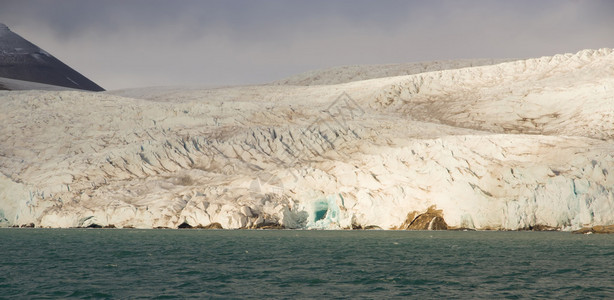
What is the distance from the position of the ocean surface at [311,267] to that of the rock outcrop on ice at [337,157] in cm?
449

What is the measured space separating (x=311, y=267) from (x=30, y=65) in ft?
412

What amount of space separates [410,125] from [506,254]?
2686 centimetres

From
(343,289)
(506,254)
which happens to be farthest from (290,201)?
(343,289)

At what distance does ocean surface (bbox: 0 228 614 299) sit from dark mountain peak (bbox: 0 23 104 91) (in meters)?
105

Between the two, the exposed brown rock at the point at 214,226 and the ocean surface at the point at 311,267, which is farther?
the exposed brown rock at the point at 214,226

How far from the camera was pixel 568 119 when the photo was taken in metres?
48.6

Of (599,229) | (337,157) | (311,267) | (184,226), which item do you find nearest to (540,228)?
(599,229)

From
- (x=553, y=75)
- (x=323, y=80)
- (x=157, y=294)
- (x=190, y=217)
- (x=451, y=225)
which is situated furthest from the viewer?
(x=323, y=80)

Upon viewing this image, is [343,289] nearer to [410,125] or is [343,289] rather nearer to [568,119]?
[410,125]

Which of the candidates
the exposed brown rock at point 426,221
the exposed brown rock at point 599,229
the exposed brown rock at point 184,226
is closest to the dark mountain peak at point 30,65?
the exposed brown rock at point 184,226

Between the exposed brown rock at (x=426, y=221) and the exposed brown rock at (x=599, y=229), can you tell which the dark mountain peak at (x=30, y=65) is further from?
the exposed brown rock at (x=599, y=229)

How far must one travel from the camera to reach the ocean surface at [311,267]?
47.9 ft

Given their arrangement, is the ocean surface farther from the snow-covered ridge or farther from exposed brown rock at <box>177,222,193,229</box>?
the snow-covered ridge

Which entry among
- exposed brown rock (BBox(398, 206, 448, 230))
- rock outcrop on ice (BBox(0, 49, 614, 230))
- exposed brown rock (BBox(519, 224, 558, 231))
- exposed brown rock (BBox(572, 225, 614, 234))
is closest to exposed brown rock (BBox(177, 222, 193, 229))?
rock outcrop on ice (BBox(0, 49, 614, 230))
